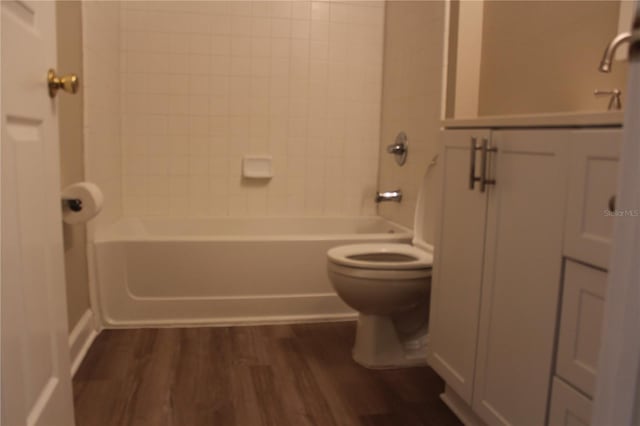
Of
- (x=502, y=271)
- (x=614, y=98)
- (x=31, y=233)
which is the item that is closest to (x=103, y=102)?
(x=31, y=233)

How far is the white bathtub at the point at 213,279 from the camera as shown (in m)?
2.62

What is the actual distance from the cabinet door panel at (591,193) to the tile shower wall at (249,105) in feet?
7.72

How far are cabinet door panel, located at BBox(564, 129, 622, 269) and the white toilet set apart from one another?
943 mm

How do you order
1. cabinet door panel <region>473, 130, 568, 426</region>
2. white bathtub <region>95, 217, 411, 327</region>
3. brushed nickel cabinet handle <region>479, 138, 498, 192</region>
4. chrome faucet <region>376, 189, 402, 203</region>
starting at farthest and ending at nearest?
1. chrome faucet <region>376, 189, 402, 203</region>
2. white bathtub <region>95, 217, 411, 327</region>
3. brushed nickel cabinet handle <region>479, 138, 498, 192</region>
4. cabinet door panel <region>473, 130, 568, 426</region>

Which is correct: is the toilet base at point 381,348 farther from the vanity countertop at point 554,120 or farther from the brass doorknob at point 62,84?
the brass doorknob at point 62,84

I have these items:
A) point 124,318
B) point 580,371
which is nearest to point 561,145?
point 580,371

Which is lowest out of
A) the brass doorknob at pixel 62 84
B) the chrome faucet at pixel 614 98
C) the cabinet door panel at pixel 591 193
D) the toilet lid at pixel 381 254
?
the toilet lid at pixel 381 254

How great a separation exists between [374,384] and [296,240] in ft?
3.06

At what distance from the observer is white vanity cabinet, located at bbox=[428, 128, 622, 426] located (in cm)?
115

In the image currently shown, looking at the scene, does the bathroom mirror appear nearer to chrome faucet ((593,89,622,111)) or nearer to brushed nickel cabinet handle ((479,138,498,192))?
chrome faucet ((593,89,622,111))

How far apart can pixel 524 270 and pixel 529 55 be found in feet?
3.88

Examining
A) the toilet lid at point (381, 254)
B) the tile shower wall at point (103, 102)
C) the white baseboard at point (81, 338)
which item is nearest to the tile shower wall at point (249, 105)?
the tile shower wall at point (103, 102)

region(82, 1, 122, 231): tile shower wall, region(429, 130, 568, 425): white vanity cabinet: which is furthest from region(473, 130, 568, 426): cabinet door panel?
region(82, 1, 122, 231): tile shower wall

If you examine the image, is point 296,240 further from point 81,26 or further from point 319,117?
point 81,26
